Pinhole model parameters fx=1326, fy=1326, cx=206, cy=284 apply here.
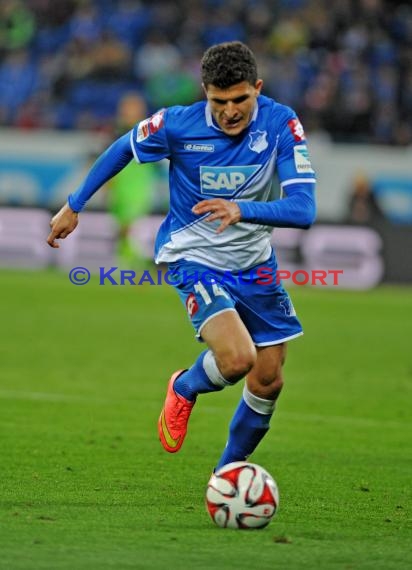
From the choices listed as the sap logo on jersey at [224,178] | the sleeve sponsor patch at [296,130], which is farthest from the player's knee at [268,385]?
the sleeve sponsor patch at [296,130]

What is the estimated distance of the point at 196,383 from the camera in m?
6.41

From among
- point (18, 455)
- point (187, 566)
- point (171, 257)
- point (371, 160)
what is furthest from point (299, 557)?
point (371, 160)

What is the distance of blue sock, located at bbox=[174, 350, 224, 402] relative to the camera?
249 inches

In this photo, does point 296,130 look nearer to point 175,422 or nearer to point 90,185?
point 90,185

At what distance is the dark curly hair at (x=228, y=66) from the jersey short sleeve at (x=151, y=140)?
15.4 inches

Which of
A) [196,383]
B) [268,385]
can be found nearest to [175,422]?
[196,383]

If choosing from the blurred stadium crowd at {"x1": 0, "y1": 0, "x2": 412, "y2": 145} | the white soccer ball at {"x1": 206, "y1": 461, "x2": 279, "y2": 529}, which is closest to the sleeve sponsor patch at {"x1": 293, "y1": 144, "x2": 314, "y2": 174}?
the white soccer ball at {"x1": 206, "y1": 461, "x2": 279, "y2": 529}

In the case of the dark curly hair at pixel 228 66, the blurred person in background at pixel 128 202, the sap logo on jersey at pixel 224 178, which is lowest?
the blurred person in background at pixel 128 202

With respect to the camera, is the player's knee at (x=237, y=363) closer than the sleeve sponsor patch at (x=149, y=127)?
Yes

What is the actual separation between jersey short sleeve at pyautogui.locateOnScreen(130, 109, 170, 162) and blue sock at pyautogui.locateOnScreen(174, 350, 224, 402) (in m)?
1.00

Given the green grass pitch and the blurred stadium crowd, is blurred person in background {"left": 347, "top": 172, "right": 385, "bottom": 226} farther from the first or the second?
the green grass pitch

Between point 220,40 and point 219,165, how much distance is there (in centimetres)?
1761

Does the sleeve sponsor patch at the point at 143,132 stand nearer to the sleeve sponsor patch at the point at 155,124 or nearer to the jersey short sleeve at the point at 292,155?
the sleeve sponsor patch at the point at 155,124

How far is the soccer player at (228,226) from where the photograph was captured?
6.19 metres
